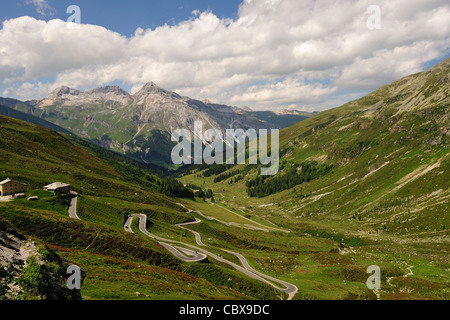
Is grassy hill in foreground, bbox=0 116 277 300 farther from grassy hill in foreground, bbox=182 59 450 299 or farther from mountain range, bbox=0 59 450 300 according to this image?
grassy hill in foreground, bbox=182 59 450 299

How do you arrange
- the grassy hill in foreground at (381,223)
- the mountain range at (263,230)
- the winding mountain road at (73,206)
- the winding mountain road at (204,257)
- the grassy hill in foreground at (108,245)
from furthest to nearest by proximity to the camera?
1. the winding mountain road at (73,206)
2. the grassy hill in foreground at (381,223)
3. the winding mountain road at (204,257)
4. the mountain range at (263,230)
5. the grassy hill in foreground at (108,245)

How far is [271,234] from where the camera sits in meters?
120

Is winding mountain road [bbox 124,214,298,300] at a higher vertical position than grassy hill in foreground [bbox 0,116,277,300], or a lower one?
lower

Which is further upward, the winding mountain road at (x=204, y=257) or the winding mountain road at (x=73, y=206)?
the winding mountain road at (x=73, y=206)

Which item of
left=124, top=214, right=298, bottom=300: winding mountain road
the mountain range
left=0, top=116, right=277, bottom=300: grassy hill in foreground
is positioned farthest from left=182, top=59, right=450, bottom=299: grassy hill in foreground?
left=0, top=116, right=277, bottom=300: grassy hill in foreground

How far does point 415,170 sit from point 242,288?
485 ft

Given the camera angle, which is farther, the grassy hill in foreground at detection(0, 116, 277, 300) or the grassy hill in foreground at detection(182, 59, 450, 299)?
the grassy hill in foreground at detection(182, 59, 450, 299)

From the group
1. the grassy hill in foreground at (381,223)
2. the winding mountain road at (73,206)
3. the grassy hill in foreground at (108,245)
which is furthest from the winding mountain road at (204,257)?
the winding mountain road at (73,206)

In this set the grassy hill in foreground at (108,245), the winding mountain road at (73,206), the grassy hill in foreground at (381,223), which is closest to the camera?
the grassy hill in foreground at (108,245)

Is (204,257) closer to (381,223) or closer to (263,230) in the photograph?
(263,230)

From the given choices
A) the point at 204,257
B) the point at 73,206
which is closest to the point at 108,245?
the point at 204,257

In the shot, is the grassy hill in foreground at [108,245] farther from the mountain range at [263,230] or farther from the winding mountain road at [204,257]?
the winding mountain road at [204,257]

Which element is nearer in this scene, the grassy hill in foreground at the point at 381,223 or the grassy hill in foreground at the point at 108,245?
the grassy hill in foreground at the point at 108,245
